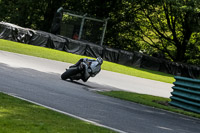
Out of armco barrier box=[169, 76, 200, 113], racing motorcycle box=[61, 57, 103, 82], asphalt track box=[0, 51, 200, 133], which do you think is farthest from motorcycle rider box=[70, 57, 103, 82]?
armco barrier box=[169, 76, 200, 113]

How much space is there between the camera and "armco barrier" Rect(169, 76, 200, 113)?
12875 millimetres

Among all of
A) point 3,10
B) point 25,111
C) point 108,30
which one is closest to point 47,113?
point 25,111

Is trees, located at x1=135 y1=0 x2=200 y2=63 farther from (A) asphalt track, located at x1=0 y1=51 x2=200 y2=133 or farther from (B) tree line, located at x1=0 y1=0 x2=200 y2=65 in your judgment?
(A) asphalt track, located at x1=0 y1=51 x2=200 y2=133

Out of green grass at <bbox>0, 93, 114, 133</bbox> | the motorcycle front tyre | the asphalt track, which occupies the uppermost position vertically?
the motorcycle front tyre

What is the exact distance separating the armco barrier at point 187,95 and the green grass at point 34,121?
20.5 ft

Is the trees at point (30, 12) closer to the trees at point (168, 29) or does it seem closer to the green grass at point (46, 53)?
the trees at point (168, 29)

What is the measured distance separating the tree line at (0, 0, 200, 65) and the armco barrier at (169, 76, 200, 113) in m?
28.5

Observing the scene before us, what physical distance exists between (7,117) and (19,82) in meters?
5.33

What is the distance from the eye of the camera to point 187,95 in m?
13.3

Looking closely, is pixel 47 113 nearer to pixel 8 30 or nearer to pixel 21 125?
pixel 21 125

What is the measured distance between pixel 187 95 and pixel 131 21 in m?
32.7

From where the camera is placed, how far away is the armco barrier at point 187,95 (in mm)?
12875

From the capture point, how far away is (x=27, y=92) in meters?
10.3

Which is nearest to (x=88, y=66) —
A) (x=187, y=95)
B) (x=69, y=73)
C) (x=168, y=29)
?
(x=69, y=73)
